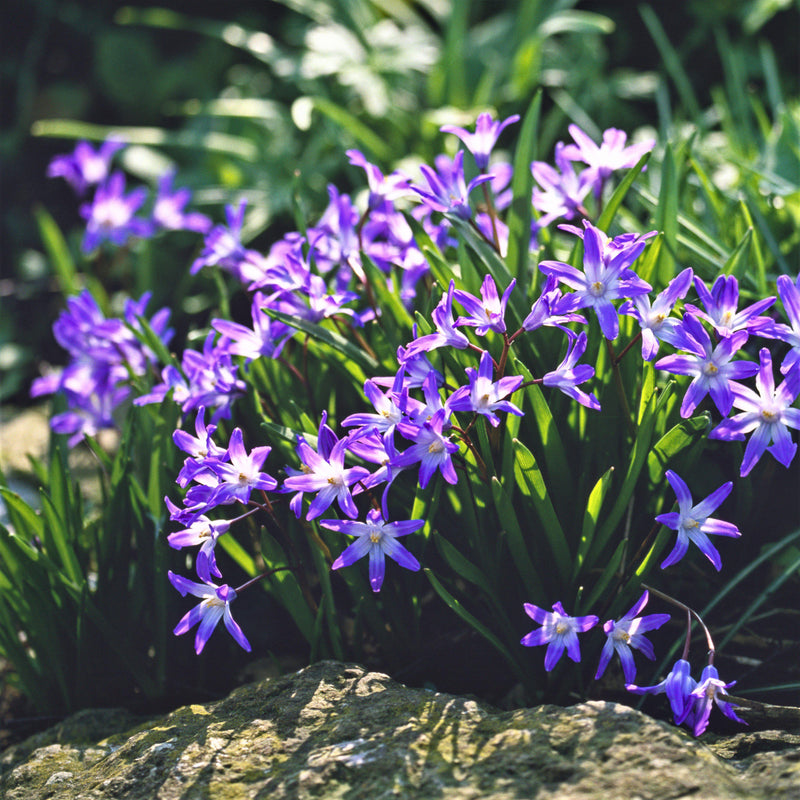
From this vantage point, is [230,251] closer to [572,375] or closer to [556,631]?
[572,375]

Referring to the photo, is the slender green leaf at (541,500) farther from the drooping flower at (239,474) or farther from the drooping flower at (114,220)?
the drooping flower at (114,220)

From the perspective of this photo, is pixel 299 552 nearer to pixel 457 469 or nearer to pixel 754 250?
pixel 457 469

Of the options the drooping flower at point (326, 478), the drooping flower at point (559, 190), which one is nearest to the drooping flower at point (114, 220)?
the drooping flower at point (559, 190)

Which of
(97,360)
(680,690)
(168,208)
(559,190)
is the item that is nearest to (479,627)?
(680,690)

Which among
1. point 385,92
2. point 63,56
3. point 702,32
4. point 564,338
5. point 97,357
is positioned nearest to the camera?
point 564,338

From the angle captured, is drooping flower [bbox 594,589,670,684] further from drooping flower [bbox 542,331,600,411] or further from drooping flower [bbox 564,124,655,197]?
drooping flower [bbox 564,124,655,197]

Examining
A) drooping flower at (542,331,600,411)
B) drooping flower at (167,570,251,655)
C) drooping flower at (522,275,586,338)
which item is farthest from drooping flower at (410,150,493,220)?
drooping flower at (167,570,251,655)

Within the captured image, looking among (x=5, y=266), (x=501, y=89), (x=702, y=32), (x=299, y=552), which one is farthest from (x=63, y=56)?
(x=299, y=552)
